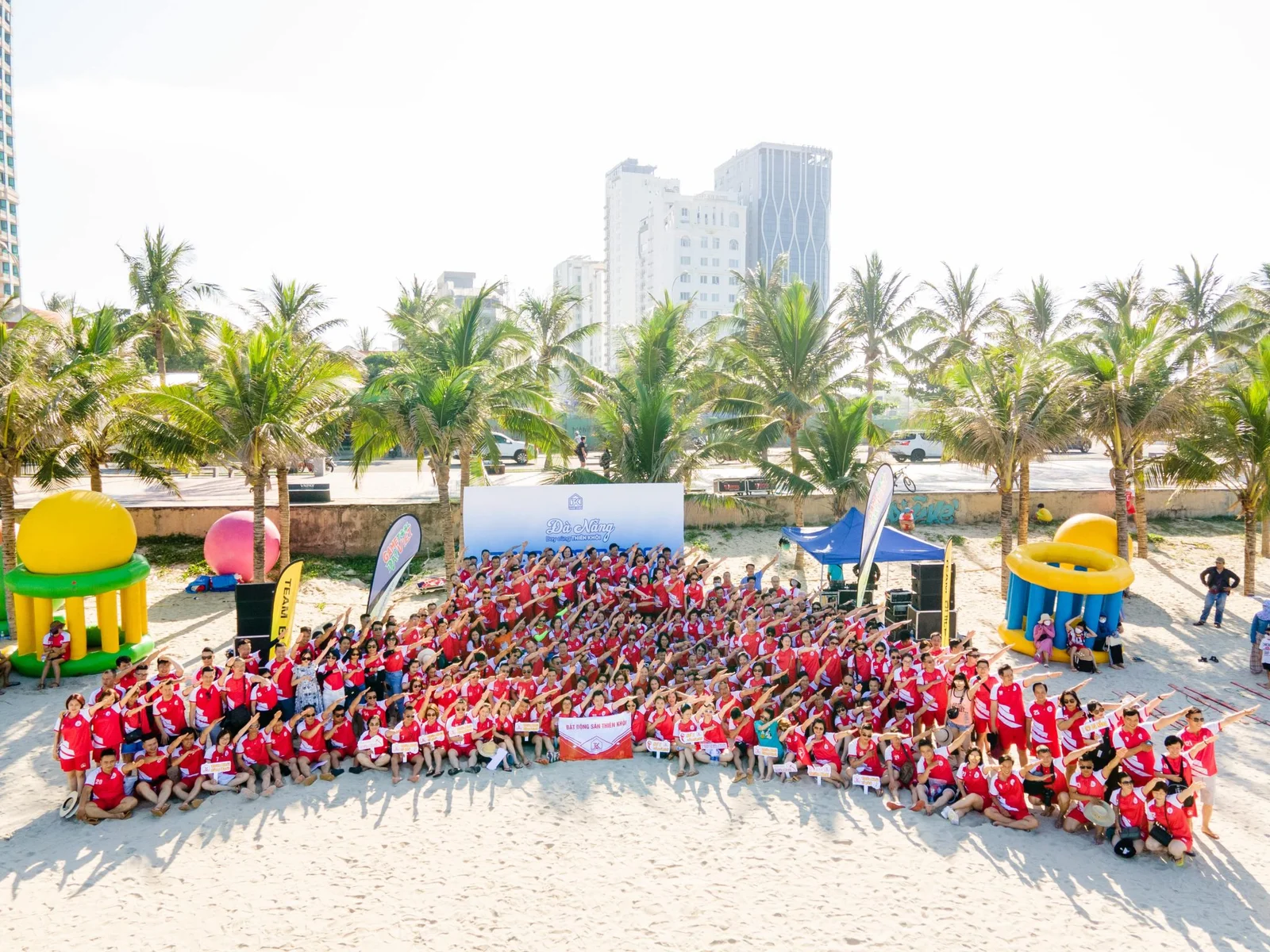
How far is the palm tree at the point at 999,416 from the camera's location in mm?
18578

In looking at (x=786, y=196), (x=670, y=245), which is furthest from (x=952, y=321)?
(x=786, y=196)

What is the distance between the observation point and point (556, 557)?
1631cm

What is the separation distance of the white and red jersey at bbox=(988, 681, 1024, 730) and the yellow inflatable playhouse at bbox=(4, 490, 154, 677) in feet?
46.4

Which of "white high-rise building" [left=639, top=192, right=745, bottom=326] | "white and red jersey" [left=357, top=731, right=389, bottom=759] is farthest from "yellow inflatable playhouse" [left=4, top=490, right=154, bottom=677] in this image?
"white high-rise building" [left=639, top=192, right=745, bottom=326]

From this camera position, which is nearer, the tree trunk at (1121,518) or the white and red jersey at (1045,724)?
the white and red jersey at (1045,724)

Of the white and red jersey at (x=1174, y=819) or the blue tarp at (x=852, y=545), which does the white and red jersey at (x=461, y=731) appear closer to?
the white and red jersey at (x=1174, y=819)

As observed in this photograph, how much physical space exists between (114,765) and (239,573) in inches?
450

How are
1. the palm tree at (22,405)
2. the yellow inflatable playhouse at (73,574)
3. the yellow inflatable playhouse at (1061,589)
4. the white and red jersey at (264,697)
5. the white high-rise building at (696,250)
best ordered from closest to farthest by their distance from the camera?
1. the white and red jersey at (264,697)
2. the yellow inflatable playhouse at (73,574)
3. the palm tree at (22,405)
4. the yellow inflatable playhouse at (1061,589)
5. the white high-rise building at (696,250)

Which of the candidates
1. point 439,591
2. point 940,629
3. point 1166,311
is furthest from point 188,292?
point 1166,311

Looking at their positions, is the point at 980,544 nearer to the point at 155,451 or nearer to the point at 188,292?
the point at 155,451

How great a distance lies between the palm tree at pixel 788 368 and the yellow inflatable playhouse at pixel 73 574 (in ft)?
44.4

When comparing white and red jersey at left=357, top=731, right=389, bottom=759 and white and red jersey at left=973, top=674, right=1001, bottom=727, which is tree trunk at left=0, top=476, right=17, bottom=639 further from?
white and red jersey at left=973, top=674, right=1001, bottom=727

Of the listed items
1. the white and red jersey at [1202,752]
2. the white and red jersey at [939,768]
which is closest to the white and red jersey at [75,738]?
the white and red jersey at [939,768]

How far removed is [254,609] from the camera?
14539 mm
